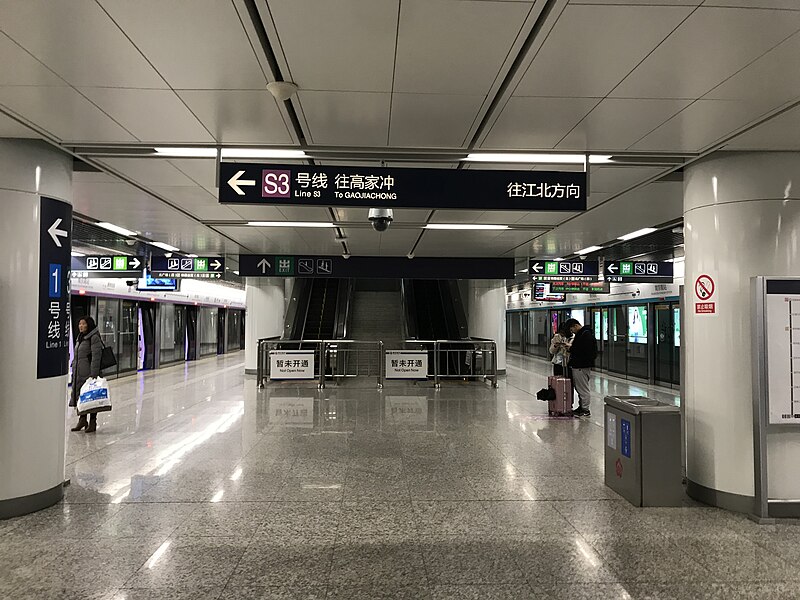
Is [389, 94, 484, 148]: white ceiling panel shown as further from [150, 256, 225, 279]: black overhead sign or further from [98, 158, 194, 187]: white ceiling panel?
[150, 256, 225, 279]: black overhead sign

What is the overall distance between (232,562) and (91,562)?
0.96 metres

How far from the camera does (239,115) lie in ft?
14.0

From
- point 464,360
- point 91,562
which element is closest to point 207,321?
point 464,360

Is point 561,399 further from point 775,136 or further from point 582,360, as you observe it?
point 775,136

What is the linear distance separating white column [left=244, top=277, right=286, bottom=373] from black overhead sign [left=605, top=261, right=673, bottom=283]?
960 cm

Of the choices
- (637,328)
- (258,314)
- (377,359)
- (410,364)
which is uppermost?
(258,314)

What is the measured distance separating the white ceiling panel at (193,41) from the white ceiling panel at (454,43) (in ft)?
3.03

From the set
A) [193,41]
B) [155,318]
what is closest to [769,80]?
[193,41]

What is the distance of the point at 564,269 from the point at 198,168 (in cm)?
902

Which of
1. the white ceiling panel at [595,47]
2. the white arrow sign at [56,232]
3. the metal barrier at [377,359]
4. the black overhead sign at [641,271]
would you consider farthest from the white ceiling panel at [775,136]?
the metal barrier at [377,359]

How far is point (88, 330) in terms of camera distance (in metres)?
8.27

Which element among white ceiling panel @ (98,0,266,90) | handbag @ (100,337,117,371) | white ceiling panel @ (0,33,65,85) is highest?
white ceiling panel @ (98,0,266,90)

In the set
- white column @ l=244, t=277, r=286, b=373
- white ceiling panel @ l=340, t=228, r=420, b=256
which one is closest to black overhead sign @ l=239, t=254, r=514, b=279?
white ceiling panel @ l=340, t=228, r=420, b=256

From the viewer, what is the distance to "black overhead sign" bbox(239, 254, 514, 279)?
13.0m
